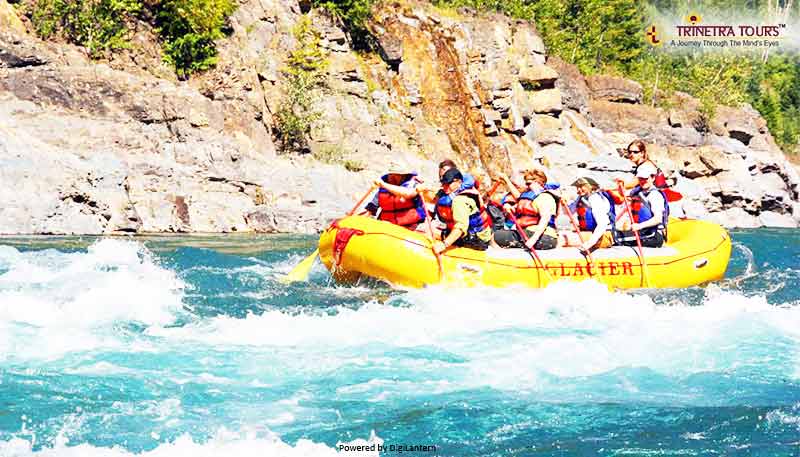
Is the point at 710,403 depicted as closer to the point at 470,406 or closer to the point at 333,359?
the point at 470,406

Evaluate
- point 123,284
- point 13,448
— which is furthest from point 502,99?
point 13,448

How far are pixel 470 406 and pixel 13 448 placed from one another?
275 cm

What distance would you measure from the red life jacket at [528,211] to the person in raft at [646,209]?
3.65ft

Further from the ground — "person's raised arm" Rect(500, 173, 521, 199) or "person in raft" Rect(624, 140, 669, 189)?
"person in raft" Rect(624, 140, 669, 189)

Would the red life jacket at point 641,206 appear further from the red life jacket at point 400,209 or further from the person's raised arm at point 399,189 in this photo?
the person's raised arm at point 399,189

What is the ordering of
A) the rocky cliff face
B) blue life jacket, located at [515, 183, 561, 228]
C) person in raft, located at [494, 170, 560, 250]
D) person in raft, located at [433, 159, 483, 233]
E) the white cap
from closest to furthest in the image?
person in raft, located at [433, 159, 483, 233]
person in raft, located at [494, 170, 560, 250]
blue life jacket, located at [515, 183, 561, 228]
the white cap
the rocky cliff face

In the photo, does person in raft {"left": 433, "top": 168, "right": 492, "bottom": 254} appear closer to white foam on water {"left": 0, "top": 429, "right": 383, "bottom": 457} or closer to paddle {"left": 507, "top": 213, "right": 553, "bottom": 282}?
paddle {"left": 507, "top": 213, "right": 553, "bottom": 282}

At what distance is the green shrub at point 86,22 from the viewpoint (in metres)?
19.6

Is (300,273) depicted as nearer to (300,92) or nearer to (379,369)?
(379,369)

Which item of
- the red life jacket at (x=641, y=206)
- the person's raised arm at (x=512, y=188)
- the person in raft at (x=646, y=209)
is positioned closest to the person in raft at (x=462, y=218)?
the person's raised arm at (x=512, y=188)

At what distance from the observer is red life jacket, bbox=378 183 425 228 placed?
10648mm

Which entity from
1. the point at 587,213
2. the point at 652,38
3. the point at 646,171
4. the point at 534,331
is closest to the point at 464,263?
the point at 534,331

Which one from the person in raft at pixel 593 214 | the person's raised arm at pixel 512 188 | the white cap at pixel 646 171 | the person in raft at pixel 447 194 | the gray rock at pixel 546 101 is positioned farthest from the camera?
the gray rock at pixel 546 101

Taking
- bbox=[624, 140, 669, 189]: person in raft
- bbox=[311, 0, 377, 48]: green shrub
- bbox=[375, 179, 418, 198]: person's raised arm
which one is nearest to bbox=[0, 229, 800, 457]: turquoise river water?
bbox=[375, 179, 418, 198]: person's raised arm
